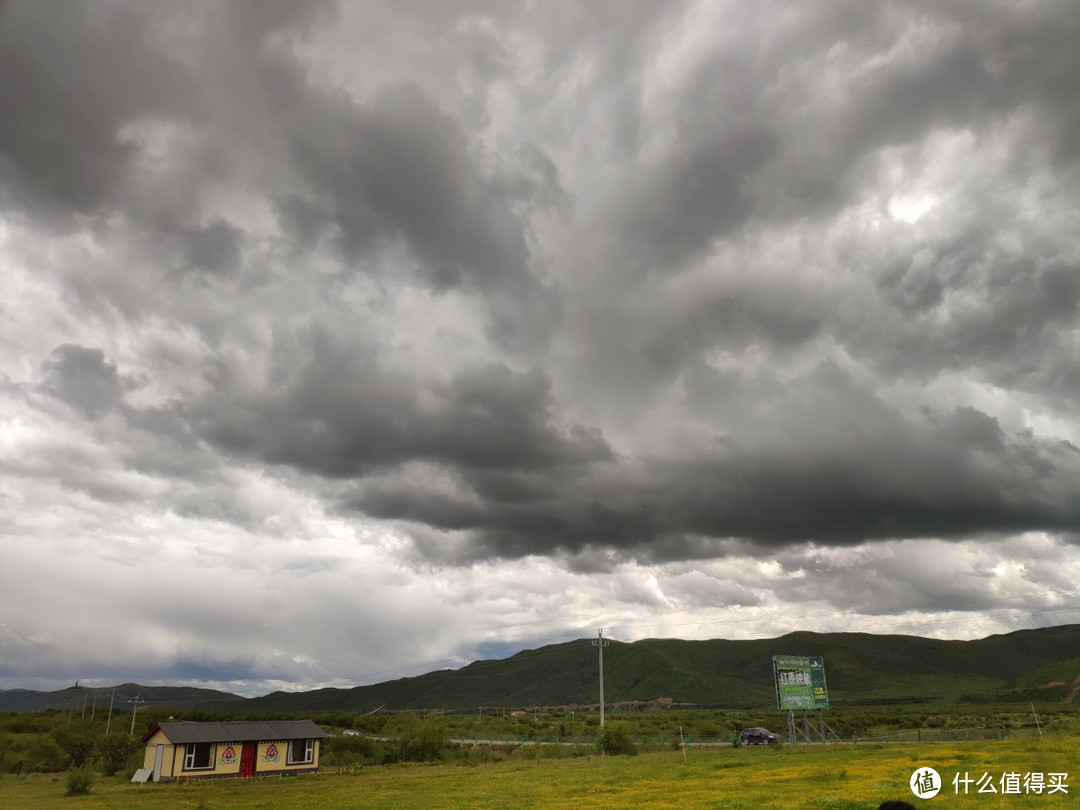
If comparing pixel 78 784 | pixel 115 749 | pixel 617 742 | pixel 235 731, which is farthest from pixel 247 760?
pixel 617 742

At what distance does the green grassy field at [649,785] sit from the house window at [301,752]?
6867mm

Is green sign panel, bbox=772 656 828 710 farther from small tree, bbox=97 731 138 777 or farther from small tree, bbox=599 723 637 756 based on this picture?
small tree, bbox=97 731 138 777

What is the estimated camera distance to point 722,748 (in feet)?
252

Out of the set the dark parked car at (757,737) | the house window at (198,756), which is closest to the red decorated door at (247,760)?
the house window at (198,756)

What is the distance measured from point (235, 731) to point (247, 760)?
117 inches

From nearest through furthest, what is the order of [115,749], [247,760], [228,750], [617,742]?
[228,750] → [247,760] → [617,742] → [115,749]

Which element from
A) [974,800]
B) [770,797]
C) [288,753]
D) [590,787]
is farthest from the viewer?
[288,753]

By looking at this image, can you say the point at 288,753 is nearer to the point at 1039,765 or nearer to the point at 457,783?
the point at 457,783

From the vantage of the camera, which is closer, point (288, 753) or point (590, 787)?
point (590, 787)

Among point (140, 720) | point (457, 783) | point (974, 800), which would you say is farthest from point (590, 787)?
point (140, 720)

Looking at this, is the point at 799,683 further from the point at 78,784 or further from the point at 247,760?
the point at 78,784

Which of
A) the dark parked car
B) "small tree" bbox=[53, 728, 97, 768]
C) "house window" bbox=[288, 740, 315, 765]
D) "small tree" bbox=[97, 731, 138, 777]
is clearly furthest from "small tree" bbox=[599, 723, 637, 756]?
"small tree" bbox=[53, 728, 97, 768]

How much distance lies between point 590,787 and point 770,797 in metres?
14.0

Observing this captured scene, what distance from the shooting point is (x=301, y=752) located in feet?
243
